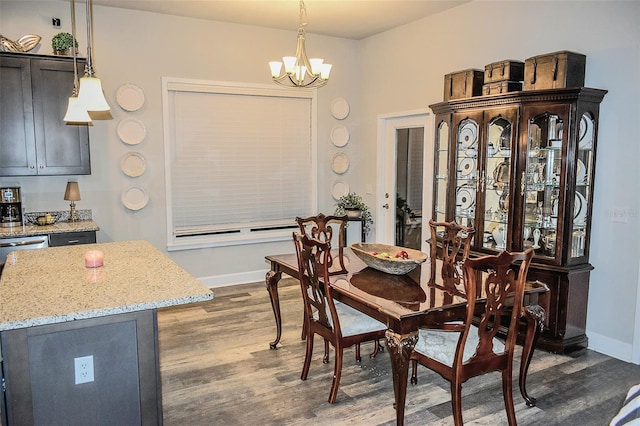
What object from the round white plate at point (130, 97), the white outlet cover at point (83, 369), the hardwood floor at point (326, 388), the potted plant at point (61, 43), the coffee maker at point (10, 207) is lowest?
the hardwood floor at point (326, 388)

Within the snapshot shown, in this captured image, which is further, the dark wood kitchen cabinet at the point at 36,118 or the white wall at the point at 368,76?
the dark wood kitchen cabinet at the point at 36,118

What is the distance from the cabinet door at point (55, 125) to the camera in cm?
445

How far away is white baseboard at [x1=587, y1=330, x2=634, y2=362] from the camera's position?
3.70 metres

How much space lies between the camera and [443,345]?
2.68m

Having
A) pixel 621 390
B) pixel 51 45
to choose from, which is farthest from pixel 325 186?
pixel 621 390

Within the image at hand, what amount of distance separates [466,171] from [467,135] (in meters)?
0.32

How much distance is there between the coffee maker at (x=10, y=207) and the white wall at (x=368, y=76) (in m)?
0.13

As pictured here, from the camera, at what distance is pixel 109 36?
498 centimetres

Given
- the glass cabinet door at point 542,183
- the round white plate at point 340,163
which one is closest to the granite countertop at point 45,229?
the round white plate at point 340,163

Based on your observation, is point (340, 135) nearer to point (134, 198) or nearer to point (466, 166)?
point (466, 166)

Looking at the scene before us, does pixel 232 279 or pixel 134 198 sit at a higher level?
pixel 134 198

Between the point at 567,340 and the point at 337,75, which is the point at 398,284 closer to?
the point at 567,340

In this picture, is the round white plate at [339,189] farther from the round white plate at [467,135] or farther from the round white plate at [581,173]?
the round white plate at [581,173]

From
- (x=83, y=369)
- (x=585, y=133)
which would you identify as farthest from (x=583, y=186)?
(x=83, y=369)
